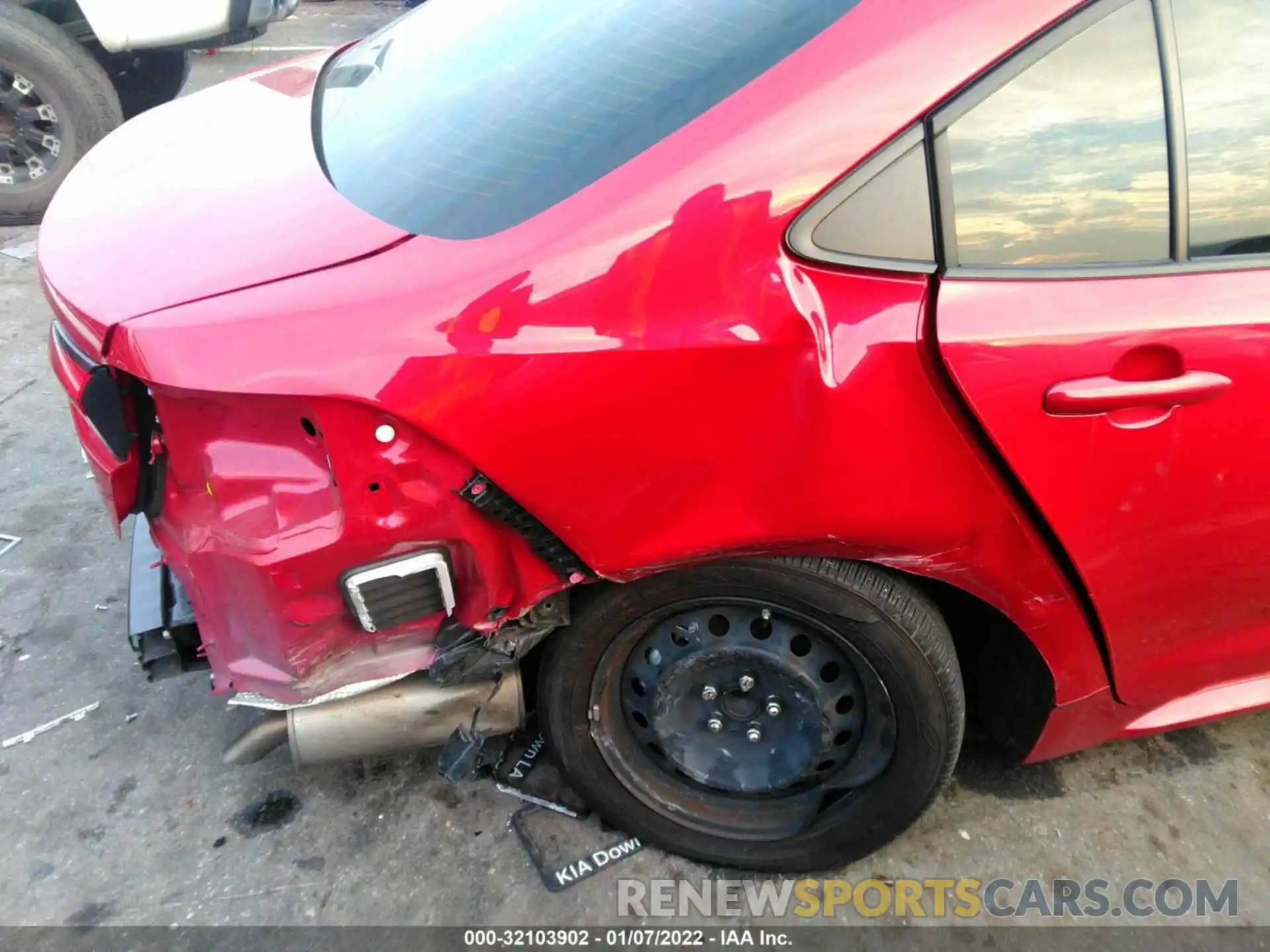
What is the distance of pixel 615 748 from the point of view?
1917 millimetres

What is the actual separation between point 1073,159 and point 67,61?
527 cm

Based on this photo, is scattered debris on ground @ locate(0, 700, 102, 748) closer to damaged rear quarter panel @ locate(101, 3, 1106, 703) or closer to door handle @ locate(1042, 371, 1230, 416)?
damaged rear quarter panel @ locate(101, 3, 1106, 703)

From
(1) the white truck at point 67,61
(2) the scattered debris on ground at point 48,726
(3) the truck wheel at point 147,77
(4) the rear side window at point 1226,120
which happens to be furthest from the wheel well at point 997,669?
(3) the truck wheel at point 147,77

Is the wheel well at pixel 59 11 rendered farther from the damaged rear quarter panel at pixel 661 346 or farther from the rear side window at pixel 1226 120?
the rear side window at pixel 1226 120

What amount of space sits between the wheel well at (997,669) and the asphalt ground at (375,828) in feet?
0.90

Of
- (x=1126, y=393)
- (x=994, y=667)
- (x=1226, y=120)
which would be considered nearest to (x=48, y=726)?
(x=994, y=667)

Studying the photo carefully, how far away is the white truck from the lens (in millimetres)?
4742

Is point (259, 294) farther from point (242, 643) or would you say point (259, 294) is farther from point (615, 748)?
point (615, 748)

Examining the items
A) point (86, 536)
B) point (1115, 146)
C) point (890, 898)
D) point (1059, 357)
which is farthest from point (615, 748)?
point (86, 536)

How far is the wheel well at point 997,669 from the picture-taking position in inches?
69.1

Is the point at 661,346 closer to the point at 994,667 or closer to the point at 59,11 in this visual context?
the point at 994,667

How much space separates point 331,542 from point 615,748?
0.78 m

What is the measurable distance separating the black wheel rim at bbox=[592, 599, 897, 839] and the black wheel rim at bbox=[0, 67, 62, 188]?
493 cm

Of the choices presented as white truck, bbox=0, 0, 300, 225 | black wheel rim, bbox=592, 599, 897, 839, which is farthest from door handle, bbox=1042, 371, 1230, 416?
white truck, bbox=0, 0, 300, 225
